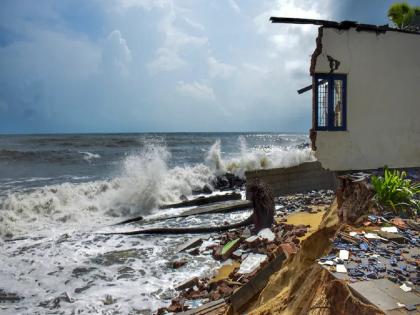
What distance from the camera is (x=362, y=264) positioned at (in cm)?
377

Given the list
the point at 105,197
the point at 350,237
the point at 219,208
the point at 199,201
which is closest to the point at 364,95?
the point at 350,237

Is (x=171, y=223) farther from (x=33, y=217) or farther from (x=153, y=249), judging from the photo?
(x=33, y=217)

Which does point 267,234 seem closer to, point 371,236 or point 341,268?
point 371,236

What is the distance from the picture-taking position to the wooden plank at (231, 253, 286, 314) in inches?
183

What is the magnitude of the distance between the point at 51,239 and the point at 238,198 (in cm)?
673

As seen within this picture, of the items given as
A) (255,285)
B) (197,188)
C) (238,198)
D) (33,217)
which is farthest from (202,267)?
(197,188)

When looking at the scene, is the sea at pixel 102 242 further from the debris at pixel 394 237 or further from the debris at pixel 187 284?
the debris at pixel 394 237

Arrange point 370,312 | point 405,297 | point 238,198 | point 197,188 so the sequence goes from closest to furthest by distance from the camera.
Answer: point 370,312 < point 405,297 < point 238,198 < point 197,188

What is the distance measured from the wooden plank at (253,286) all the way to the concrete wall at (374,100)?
3.48 meters

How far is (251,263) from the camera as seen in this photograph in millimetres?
6605

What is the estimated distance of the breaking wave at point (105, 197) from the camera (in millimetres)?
11508

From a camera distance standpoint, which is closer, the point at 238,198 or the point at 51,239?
the point at 51,239

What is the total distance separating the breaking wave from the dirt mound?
8175 mm

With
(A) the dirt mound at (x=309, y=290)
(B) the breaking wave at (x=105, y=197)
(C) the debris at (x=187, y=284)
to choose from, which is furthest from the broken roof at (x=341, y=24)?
(B) the breaking wave at (x=105, y=197)
